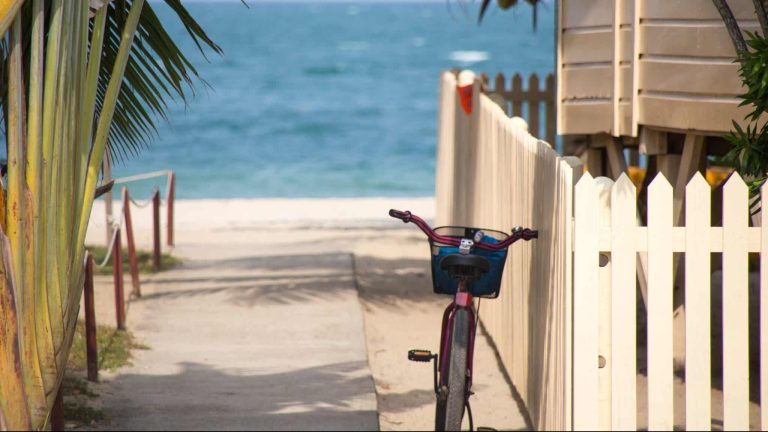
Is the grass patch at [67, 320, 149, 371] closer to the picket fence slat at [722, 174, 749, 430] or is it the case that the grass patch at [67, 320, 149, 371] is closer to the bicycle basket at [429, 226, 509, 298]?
the bicycle basket at [429, 226, 509, 298]

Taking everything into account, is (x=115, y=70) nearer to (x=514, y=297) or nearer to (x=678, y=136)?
(x=514, y=297)

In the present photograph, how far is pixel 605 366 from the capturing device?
4.85 metres

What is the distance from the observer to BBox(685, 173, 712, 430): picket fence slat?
15.5ft

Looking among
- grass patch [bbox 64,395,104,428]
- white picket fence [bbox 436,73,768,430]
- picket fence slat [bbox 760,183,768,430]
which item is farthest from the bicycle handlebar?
grass patch [bbox 64,395,104,428]

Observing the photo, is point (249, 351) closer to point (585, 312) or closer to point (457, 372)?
point (457, 372)

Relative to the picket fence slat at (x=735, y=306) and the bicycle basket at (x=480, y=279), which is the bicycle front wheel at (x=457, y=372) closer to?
the bicycle basket at (x=480, y=279)

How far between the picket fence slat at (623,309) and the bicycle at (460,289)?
74 centimetres

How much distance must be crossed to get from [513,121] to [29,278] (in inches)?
163

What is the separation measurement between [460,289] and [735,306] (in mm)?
1278

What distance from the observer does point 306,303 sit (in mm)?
10172

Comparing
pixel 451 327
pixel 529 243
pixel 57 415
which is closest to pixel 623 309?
pixel 451 327

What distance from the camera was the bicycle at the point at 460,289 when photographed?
5301 mm

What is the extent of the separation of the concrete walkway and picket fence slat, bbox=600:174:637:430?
7.24 ft

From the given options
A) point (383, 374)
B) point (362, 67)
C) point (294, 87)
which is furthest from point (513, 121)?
point (362, 67)
